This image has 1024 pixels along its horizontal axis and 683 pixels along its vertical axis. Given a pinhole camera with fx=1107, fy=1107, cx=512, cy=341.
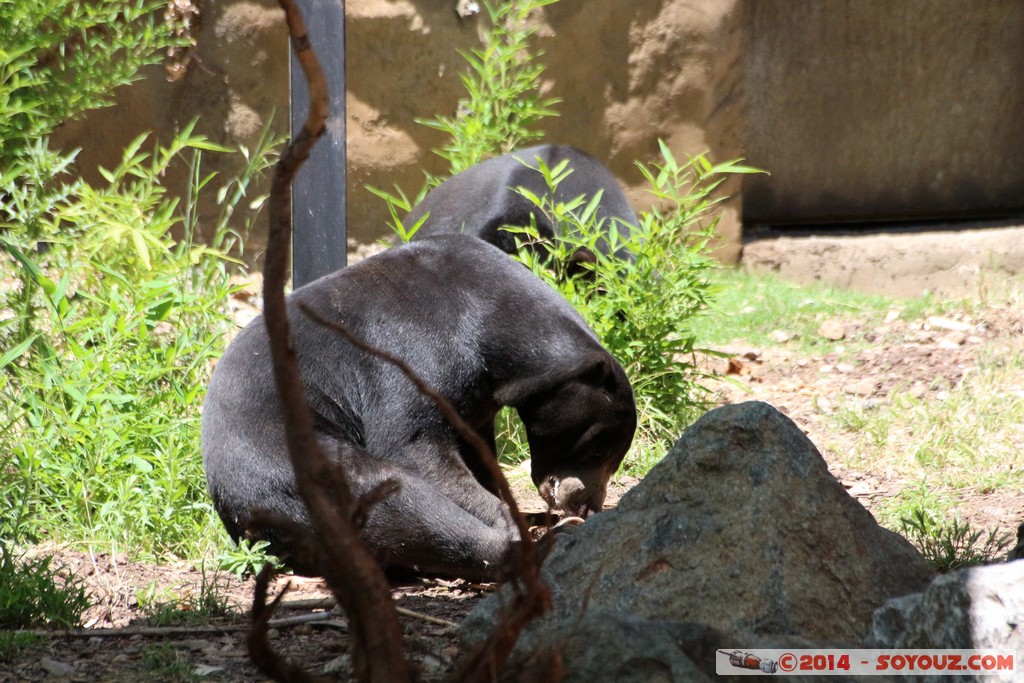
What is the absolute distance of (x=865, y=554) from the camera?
2.77 m

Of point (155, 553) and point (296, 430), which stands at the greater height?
point (296, 430)

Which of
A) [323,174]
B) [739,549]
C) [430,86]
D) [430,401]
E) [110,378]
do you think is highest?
[430,86]

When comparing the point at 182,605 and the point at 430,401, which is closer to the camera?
the point at 182,605

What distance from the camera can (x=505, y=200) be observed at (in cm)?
623

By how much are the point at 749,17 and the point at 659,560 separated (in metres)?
7.85

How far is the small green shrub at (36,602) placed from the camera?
336cm

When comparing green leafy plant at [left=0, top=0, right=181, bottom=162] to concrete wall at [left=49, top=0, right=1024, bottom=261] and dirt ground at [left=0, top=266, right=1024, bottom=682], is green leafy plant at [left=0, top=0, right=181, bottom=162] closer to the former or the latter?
dirt ground at [left=0, top=266, right=1024, bottom=682]

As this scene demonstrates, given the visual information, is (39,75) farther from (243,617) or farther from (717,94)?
(717,94)

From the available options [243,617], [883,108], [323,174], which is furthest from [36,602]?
[883,108]

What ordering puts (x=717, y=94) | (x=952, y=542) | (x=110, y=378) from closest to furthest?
1. (x=952, y=542)
2. (x=110, y=378)
3. (x=717, y=94)

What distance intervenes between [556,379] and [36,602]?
75.6 inches

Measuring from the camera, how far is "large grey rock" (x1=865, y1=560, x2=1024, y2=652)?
7.23 feet

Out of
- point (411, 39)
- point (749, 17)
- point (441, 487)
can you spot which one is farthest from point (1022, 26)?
point (441, 487)

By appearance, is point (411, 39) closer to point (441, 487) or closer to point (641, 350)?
point (641, 350)
